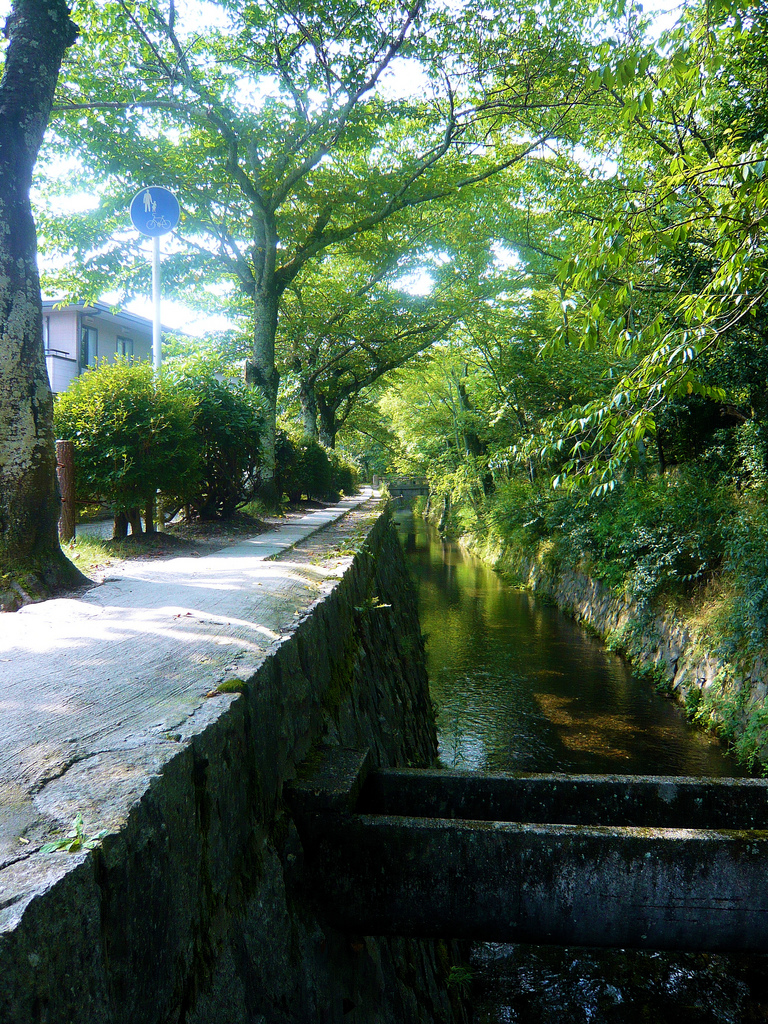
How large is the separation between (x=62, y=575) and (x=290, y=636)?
267cm

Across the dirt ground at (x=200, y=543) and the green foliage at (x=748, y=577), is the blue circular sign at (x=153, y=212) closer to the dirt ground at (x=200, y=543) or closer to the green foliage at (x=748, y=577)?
the dirt ground at (x=200, y=543)

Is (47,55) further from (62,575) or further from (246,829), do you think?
(246,829)

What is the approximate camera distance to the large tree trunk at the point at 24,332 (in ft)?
16.1

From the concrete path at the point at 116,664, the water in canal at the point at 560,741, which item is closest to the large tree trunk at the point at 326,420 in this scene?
the water in canal at the point at 560,741

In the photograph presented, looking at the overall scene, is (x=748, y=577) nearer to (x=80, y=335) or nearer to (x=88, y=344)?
(x=80, y=335)

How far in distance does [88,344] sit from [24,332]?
721 inches

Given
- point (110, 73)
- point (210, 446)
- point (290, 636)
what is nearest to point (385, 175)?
point (110, 73)

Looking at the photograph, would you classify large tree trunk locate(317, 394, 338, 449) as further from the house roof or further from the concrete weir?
the concrete weir

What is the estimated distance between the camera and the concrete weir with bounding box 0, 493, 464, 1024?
1426 mm

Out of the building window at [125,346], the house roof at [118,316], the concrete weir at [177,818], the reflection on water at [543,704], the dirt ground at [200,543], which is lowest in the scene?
the reflection on water at [543,704]

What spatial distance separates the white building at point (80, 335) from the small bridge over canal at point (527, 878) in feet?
60.0

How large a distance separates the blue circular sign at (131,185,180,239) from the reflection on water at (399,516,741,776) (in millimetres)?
8663

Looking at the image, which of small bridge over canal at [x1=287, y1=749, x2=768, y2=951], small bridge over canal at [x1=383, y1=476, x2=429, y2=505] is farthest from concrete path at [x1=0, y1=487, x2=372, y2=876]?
small bridge over canal at [x1=383, y1=476, x2=429, y2=505]

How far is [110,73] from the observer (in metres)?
10.9
